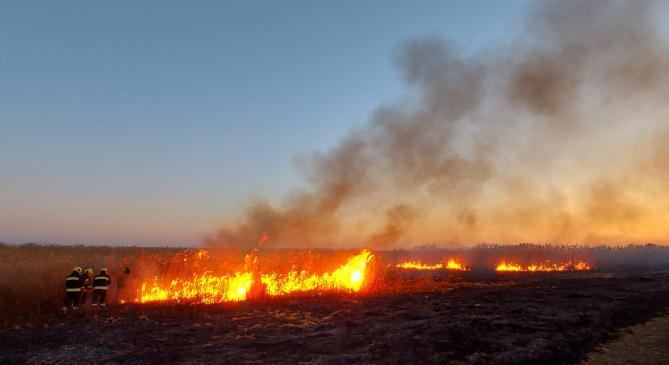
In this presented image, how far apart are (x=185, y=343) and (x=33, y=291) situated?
10.2 m

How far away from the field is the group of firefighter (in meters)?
0.66

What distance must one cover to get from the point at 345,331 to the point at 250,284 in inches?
432

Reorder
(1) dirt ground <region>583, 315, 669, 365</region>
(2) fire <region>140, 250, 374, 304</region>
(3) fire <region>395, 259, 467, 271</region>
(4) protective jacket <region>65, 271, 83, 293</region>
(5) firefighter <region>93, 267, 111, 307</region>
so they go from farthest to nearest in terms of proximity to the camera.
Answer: (3) fire <region>395, 259, 467, 271</region>
(2) fire <region>140, 250, 374, 304</region>
(5) firefighter <region>93, 267, 111, 307</region>
(4) protective jacket <region>65, 271, 83, 293</region>
(1) dirt ground <region>583, 315, 669, 365</region>

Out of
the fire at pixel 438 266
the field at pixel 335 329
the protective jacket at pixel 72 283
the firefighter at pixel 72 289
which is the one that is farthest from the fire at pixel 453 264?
the protective jacket at pixel 72 283

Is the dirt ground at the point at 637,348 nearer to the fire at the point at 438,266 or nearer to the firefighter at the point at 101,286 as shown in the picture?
the firefighter at the point at 101,286

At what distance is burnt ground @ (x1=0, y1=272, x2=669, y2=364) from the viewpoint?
11930 millimetres

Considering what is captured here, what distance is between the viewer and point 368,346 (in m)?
12.8

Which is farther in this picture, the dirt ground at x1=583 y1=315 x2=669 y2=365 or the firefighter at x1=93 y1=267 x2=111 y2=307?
the firefighter at x1=93 y1=267 x2=111 y2=307

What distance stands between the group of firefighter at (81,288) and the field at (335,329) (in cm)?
66

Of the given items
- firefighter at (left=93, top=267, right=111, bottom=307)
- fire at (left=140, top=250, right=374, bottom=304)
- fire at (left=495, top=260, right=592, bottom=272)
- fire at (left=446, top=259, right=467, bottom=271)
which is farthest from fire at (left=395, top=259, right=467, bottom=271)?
firefighter at (left=93, top=267, right=111, bottom=307)

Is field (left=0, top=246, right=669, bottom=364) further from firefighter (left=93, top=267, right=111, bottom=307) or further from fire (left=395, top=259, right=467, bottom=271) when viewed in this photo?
fire (left=395, top=259, right=467, bottom=271)

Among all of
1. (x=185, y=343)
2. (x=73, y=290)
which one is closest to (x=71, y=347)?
(x=185, y=343)

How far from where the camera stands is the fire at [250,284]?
23.0 metres

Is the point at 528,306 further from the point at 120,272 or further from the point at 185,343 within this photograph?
the point at 120,272
